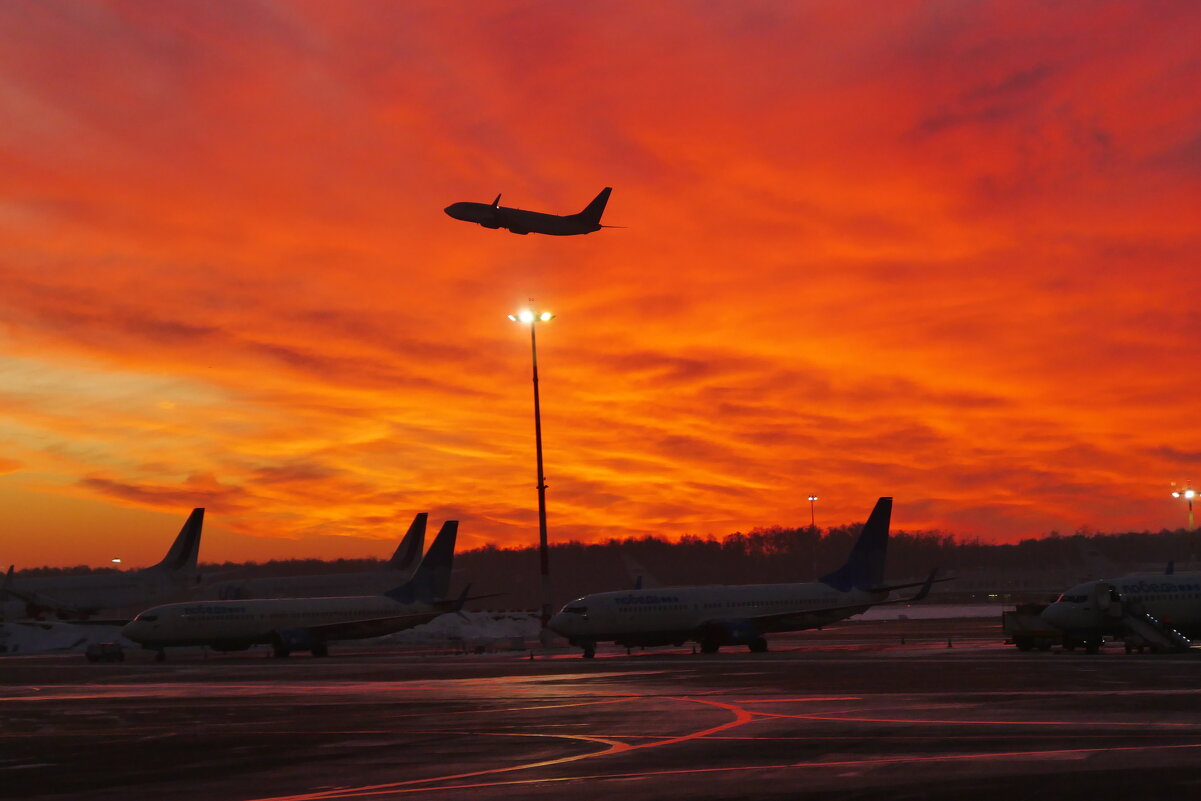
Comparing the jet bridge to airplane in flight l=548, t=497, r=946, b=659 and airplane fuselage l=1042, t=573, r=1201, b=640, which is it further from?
airplane in flight l=548, t=497, r=946, b=659

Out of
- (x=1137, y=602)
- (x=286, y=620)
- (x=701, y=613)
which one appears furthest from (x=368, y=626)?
(x=1137, y=602)

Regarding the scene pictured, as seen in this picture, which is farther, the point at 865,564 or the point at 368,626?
the point at 368,626

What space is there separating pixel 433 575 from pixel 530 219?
32.9m

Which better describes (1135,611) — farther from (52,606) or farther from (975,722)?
(52,606)

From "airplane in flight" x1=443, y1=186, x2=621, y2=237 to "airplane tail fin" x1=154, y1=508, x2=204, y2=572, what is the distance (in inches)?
2591

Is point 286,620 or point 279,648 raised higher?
point 286,620

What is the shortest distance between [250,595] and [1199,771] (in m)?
106

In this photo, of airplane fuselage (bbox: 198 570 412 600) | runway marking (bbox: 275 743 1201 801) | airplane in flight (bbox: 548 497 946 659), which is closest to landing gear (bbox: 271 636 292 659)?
airplane in flight (bbox: 548 497 946 659)

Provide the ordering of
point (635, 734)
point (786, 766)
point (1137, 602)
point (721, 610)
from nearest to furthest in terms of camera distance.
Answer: point (786, 766)
point (635, 734)
point (1137, 602)
point (721, 610)

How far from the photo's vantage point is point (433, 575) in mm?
86500

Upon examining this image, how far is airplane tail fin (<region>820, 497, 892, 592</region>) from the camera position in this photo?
235ft

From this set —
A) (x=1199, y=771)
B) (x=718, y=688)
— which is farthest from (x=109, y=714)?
(x=1199, y=771)

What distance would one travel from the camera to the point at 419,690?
39.3m

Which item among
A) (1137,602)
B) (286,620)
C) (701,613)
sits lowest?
(1137,602)
